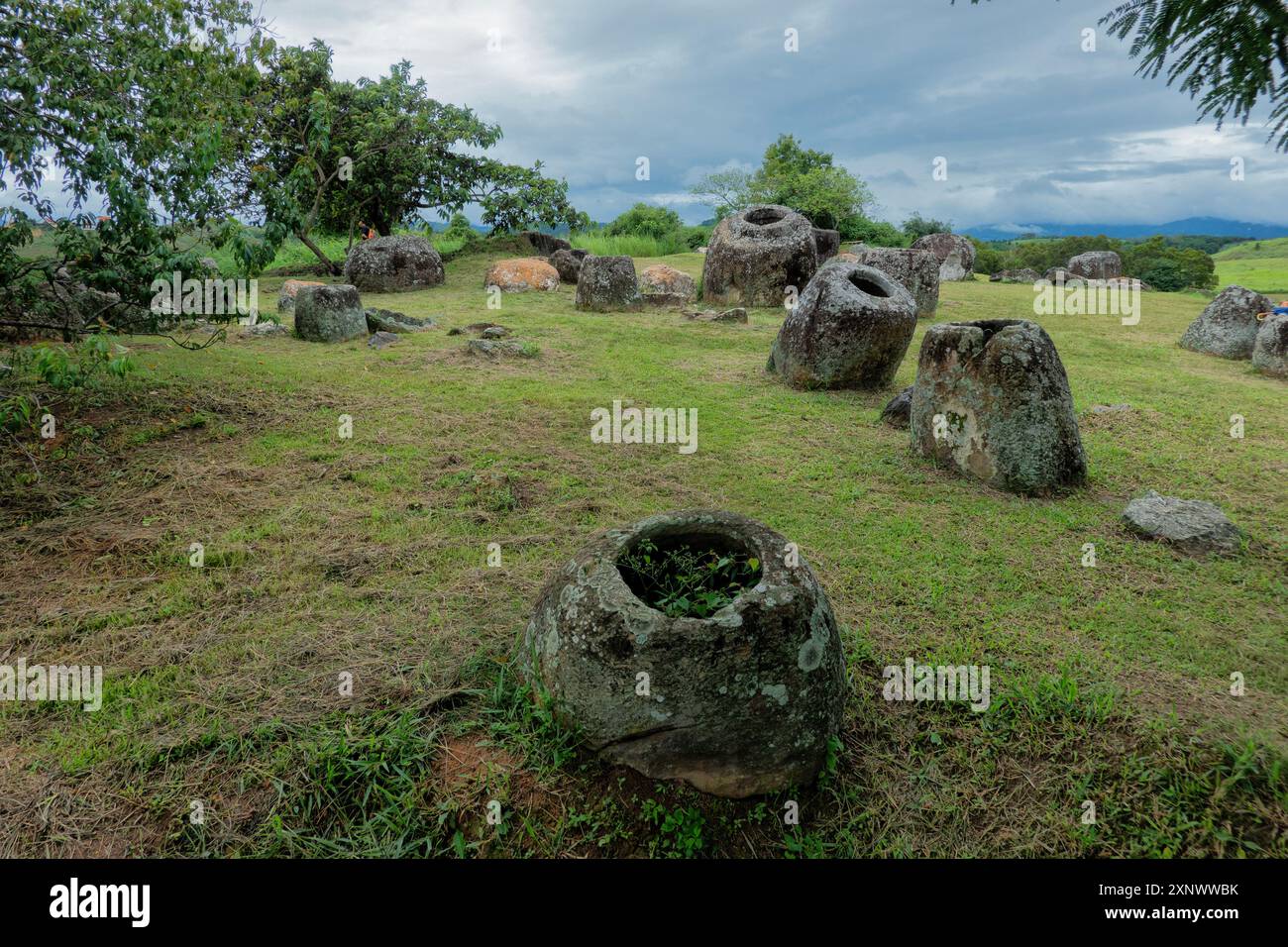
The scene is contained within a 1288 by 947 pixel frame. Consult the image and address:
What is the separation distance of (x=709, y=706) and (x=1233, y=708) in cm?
257

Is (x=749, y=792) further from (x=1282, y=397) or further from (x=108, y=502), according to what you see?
(x=1282, y=397)

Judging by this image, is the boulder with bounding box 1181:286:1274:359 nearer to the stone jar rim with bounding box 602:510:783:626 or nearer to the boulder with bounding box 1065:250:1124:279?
the boulder with bounding box 1065:250:1124:279

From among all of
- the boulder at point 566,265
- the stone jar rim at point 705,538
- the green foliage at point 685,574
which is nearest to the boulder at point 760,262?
the boulder at point 566,265

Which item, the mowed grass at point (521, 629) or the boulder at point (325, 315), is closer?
the mowed grass at point (521, 629)

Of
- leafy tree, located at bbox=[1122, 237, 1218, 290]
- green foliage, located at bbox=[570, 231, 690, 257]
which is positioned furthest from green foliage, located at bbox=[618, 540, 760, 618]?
A: leafy tree, located at bbox=[1122, 237, 1218, 290]

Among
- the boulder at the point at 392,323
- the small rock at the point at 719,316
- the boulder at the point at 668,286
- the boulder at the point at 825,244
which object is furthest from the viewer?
the boulder at the point at 825,244

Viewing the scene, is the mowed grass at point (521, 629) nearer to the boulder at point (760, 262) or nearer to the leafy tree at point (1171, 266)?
the boulder at point (760, 262)

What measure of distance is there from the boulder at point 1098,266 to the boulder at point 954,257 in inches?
120

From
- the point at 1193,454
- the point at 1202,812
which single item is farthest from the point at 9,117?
the point at 1193,454

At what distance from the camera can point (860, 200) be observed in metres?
31.1

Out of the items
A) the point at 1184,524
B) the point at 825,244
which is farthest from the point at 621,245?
the point at 1184,524

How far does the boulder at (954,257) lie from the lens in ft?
77.9

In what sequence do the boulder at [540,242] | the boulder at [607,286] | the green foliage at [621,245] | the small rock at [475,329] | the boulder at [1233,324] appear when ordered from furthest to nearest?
the green foliage at [621,245], the boulder at [540,242], the boulder at [607,286], the small rock at [475,329], the boulder at [1233,324]

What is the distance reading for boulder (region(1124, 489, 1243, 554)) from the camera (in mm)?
4969
